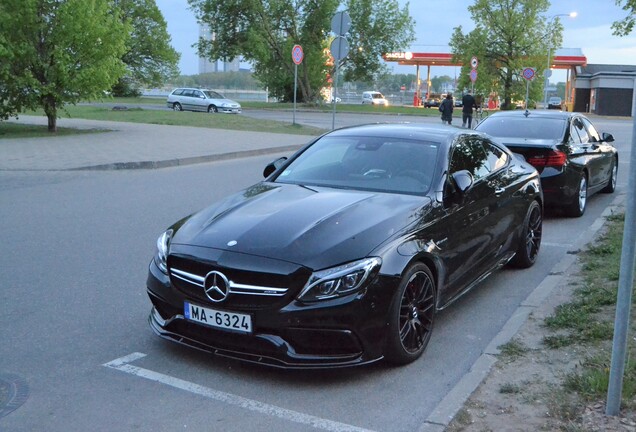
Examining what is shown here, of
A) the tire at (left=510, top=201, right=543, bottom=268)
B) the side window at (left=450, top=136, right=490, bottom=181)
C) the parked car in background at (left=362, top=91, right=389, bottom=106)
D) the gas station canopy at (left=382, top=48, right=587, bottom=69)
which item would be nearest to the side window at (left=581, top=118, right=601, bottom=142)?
the tire at (left=510, top=201, right=543, bottom=268)

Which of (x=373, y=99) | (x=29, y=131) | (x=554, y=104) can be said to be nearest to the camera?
(x=29, y=131)

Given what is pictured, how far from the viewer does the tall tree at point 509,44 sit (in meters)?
52.9

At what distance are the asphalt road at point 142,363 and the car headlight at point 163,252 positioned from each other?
1.91ft

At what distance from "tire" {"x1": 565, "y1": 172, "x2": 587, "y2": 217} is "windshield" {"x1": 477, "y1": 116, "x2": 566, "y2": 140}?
0.78 meters

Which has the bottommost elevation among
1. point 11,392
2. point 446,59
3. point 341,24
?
point 11,392

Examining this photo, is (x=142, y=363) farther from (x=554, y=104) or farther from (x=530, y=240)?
(x=554, y=104)

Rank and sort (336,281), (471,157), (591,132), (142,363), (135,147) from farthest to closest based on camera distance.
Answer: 1. (135,147)
2. (591,132)
3. (471,157)
4. (142,363)
5. (336,281)

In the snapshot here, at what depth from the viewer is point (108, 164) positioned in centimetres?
1455

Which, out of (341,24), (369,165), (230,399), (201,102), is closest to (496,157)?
(369,165)

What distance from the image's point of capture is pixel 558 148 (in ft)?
32.7

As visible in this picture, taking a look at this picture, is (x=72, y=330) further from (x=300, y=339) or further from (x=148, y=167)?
(x=148, y=167)

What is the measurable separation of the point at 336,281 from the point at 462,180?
5.83 ft

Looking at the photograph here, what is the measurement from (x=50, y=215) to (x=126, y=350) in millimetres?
5164

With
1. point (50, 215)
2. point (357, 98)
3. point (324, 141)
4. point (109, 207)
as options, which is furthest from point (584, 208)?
point (357, 98)
